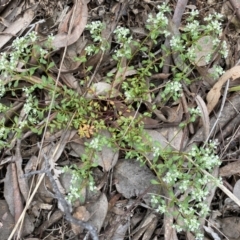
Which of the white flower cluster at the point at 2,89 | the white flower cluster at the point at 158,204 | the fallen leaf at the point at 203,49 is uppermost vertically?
the fallen leaf at the point at 203,49

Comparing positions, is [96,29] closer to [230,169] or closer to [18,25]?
[18,25]

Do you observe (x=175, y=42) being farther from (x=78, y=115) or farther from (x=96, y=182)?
(x=96, y=182)

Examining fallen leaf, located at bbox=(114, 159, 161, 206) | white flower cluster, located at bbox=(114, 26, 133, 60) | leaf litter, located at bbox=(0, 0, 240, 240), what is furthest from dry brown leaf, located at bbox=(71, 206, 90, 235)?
white flower cluster, located at bbox=(114, 26, 133, 60)

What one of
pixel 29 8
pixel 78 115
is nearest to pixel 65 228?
pixel 78 115

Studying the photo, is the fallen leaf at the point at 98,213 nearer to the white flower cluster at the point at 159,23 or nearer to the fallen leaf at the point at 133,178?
the fallen leaf at the point at 133,178

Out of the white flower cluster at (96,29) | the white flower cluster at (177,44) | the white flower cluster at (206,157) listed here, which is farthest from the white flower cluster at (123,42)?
the white flower cluster at (206,157)

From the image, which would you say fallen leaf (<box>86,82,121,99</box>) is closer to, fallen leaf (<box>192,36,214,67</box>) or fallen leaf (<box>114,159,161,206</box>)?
fallen leaf (<box>114,159,161,206</box>)
